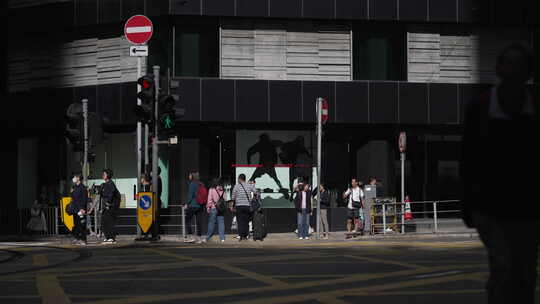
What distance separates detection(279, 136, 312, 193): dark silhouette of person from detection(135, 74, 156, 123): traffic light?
10210 mm

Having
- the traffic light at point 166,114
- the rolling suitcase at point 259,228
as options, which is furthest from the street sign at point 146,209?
the rolling suitcase at point 259,228

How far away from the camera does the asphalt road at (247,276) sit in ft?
30.4

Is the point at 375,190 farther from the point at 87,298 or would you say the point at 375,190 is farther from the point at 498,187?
the point at 498,187

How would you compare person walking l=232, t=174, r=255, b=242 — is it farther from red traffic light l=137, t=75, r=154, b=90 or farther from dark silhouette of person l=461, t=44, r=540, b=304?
dark silhouette of person l=461, t=44, r=540, b=304

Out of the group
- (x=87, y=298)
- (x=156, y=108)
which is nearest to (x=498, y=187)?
(x=87, y=298)

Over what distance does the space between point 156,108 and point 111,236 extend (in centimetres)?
302

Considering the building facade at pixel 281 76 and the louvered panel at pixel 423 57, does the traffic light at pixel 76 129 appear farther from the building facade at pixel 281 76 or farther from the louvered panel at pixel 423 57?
the louvered panel at pixel 423 57

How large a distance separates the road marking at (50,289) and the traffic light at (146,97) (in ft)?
29.0

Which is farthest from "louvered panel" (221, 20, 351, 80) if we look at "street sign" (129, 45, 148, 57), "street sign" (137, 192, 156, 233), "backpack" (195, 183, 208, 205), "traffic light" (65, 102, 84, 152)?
"street sign" (137, 192, 156, 233)

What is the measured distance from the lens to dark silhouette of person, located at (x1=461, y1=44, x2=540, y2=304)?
4977 millimetres

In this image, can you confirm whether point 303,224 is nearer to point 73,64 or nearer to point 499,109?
point 73,64

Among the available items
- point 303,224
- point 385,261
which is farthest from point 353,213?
point 385,261

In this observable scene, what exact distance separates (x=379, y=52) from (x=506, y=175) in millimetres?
26788

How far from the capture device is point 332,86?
100 ft
